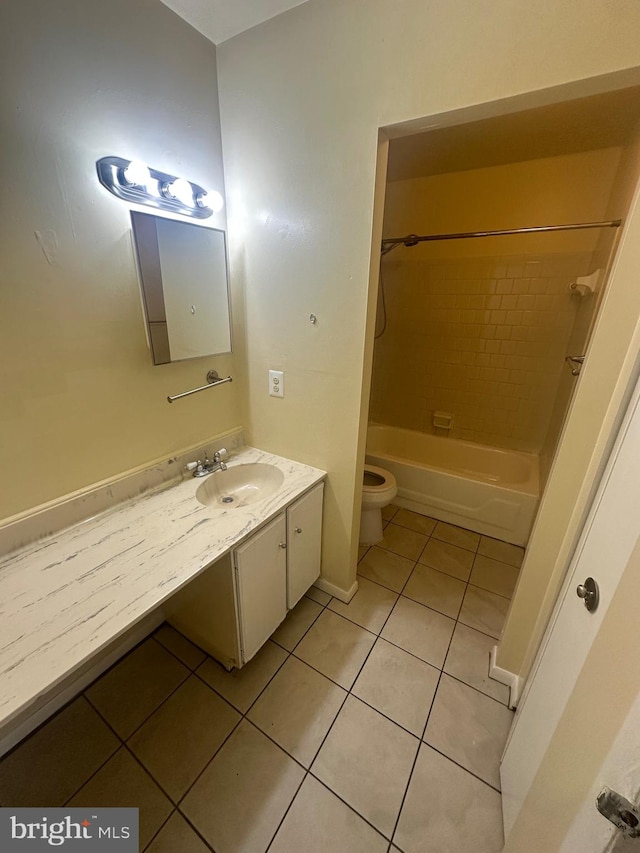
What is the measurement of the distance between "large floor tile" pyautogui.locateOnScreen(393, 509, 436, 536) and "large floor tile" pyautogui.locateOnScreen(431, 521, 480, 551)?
0.05 metres

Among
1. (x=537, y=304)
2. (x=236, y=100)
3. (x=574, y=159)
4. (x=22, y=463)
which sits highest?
(x=574, y=159)

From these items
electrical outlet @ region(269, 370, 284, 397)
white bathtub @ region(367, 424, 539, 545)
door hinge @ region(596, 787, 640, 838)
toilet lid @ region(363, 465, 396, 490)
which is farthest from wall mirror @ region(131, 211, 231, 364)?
white bathtub @ region(367, 424, 539, 545)

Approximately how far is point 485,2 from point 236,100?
2.92ft

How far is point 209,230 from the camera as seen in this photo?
1.33 m

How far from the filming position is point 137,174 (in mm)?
1074

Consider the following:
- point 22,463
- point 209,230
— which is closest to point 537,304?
point 209,230

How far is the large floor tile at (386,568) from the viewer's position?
1.87m

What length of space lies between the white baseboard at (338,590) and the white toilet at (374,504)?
0.37m

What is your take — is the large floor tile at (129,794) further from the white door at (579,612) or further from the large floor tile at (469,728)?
the white door at (579,612)

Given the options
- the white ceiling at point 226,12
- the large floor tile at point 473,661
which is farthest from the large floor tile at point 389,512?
the white ceiling at point 226,12

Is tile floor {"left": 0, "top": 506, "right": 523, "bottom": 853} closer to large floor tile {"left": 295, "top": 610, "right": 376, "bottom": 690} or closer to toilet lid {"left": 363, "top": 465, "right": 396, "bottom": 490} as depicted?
large floor tile {"left": 295, "top": 610, "right": 376, "bottom": 690}

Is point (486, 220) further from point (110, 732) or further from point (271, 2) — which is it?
point (110, 732)

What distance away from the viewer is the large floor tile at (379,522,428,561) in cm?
209

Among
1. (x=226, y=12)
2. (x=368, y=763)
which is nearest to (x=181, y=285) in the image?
(x=226, y=12)
